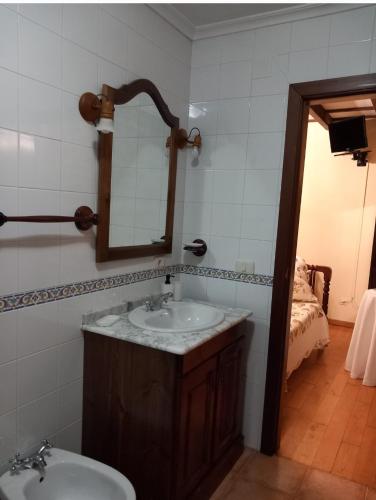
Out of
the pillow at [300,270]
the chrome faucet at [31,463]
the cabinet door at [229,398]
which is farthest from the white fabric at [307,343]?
the chrome faucet at [31,463]

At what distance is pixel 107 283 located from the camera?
1.87 meters

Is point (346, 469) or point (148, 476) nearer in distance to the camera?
point (148, 476)

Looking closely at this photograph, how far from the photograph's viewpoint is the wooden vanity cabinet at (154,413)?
5.24ft

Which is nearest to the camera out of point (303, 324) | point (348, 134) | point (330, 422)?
point (330, 422)

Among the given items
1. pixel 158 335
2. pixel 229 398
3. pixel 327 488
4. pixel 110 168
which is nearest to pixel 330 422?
pixel 327 488

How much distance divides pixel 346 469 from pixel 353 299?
2.81m

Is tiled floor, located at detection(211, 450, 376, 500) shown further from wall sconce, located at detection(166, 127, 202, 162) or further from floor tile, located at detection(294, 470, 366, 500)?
wall sconce, located at detection(166, 127, 202, 162)

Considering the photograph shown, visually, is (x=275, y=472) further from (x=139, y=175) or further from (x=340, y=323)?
(x=340, y=323)

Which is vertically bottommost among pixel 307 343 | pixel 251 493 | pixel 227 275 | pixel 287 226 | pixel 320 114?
pixel 251 493

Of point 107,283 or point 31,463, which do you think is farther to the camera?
point 107,283

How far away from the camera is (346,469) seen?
215cm

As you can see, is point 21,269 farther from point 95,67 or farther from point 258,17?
point 258,17

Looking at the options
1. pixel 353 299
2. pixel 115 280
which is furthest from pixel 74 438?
pixel 353 299

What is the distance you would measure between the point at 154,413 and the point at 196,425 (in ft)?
0.81
